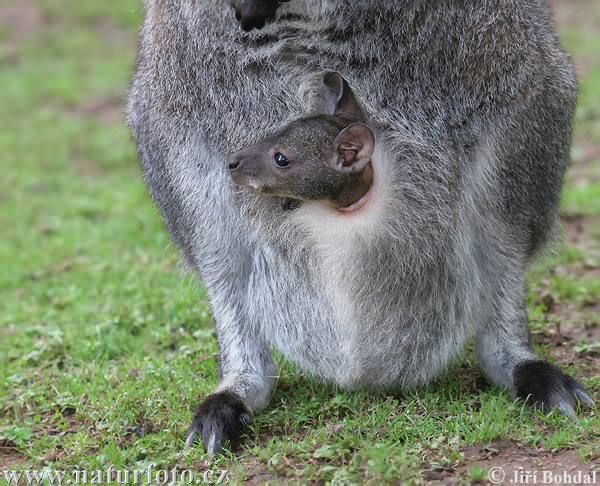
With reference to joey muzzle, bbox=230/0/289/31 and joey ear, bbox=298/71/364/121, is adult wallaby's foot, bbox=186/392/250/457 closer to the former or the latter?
joey ear, bbox=298/71/364/121

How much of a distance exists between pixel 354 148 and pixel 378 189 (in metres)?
0.20

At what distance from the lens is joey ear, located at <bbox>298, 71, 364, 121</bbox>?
3418 millimetres

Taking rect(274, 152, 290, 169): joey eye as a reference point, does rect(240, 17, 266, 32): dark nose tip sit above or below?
above

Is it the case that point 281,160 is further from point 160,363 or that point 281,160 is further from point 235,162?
point 160,363

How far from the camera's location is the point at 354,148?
11.0 feet

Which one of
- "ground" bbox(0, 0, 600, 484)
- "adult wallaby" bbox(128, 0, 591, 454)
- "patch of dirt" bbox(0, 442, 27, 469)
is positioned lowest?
"patch of dirt" bbox(0, 442, 27, 469)

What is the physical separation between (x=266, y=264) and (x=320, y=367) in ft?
1.46

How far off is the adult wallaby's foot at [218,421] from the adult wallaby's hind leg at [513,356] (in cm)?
96

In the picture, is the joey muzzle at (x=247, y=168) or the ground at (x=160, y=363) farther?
the joey muzzle at (x=247, y=168)

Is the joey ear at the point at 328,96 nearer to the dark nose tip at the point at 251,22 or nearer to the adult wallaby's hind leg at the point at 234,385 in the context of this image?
the dark nose tip at the point at 251,22

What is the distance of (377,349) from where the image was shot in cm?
367

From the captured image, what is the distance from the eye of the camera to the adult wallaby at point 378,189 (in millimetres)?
3445

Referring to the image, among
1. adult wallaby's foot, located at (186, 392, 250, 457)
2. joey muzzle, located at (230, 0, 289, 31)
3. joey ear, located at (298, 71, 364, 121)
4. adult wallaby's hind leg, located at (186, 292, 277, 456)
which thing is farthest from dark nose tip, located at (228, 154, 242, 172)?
adult wallaby's foot, located at (186, 392, 250, 457)

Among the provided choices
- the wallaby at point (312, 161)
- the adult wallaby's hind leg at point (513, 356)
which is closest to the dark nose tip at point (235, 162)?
the wallaby at point (312, 161)
